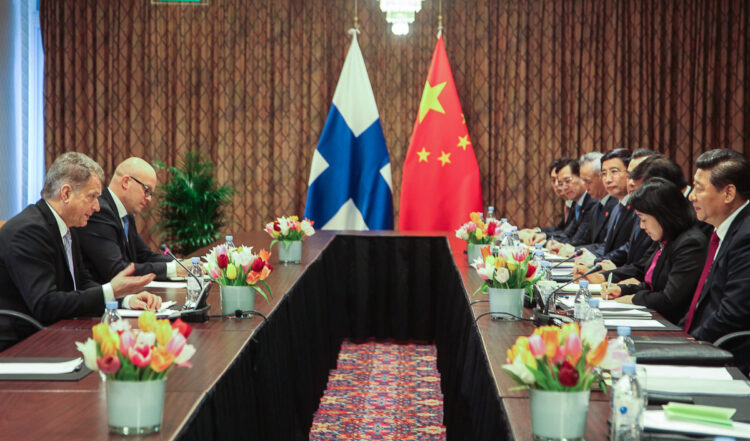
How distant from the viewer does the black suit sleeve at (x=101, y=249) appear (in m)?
3.97

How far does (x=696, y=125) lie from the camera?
8.11m

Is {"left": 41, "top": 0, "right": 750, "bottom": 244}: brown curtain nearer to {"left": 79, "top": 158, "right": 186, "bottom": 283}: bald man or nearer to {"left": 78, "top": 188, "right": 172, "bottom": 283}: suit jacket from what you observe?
{"left": 79, "top": 158, "right": 186, "bottom": 283}: bald man

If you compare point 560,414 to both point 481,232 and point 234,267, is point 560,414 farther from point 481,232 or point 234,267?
point 481,232

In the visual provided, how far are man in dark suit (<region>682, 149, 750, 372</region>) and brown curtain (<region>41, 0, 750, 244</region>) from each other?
5038 mm

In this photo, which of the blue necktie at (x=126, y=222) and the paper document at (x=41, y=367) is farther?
the blue necktie at (x=126, y=222)

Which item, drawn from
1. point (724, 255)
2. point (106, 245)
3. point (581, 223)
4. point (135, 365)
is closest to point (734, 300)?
point (724, 255)

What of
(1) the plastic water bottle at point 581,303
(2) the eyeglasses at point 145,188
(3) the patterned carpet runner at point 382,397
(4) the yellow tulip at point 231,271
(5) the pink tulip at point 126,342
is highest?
(2) the eyeglasses at point 145,188

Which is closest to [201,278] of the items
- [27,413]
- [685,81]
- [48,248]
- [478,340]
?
[48,248]

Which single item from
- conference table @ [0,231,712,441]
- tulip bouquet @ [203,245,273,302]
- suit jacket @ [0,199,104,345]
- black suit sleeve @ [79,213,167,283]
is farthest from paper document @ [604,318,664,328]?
black suit sleeve @ [79,213,167,283]

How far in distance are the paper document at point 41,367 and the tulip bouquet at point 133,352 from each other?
60cm

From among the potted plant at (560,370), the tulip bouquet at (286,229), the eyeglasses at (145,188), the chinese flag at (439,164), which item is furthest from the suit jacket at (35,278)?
the chinese flag at (439,164)

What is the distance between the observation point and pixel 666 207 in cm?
360

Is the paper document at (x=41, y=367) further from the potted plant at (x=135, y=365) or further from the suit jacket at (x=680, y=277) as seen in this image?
the suit jacket at (x=680, y=277)

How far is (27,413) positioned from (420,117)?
6.33 meters
